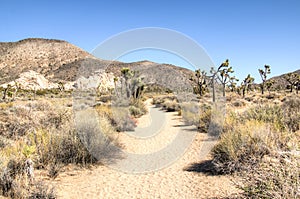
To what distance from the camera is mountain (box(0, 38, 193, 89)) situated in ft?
176

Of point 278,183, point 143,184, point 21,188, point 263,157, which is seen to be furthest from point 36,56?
point 278,183

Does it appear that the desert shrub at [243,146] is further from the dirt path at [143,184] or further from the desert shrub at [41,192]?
the desert shrub at [41,192]

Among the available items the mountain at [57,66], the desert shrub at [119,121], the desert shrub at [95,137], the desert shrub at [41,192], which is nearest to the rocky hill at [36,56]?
the mountain at [57,66]

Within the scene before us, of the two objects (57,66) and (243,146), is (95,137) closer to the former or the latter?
(243,146)

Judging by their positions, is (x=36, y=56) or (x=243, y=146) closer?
(x=243, y=146)

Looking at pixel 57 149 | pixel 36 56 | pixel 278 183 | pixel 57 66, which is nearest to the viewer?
pixel 278 183

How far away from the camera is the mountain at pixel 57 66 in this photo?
53781 mm

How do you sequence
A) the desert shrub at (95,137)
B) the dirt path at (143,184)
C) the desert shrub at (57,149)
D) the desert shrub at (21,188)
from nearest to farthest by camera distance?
the desert shrub at (21,188), the dirt path at (143,184), the desert shrub at (57,149), the desert shrub at (95,137)

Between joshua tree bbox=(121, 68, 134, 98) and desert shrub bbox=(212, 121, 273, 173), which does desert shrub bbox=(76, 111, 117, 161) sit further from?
joshua tree bbox=(121, 68, 134, 98)

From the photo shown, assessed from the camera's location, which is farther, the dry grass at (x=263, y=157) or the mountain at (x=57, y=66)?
Answer: the mountain at (x=57, y=66)

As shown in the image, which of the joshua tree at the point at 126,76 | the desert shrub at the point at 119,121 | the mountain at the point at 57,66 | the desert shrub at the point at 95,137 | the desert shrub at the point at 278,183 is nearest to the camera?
the desert shrub at the point at 278,183

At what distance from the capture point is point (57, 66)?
67938mm

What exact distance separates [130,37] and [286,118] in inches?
304

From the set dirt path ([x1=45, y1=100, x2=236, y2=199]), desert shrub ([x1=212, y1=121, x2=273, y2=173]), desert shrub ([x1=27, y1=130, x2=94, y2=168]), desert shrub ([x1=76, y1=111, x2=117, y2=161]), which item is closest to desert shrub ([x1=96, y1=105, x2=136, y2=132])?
desert shrub ([x1=76, y1=111, x2=117, y2=161])
